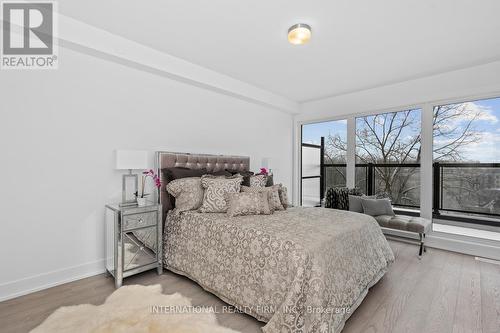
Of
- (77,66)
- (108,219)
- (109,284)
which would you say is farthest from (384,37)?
(109,284)

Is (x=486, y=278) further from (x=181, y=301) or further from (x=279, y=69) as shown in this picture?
(x=279, y=69)

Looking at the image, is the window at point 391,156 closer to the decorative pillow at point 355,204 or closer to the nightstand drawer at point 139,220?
the decorative pillow at point 355,204

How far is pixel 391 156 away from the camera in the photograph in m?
4.18

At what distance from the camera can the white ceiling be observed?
212 cm

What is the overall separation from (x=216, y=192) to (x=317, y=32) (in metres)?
2.07

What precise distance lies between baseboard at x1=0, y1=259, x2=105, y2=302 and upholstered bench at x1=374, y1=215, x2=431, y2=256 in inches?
150

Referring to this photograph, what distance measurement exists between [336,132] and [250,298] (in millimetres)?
3948

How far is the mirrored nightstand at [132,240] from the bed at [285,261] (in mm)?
178

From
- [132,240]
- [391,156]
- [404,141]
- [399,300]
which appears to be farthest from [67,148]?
[404,141]

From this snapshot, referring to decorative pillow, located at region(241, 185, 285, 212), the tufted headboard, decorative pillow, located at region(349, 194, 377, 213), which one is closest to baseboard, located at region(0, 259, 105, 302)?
the tufted headboard

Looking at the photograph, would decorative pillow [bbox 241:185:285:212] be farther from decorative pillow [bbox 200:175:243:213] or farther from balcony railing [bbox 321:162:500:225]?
balcony railing [bbox 321:162:500:225]

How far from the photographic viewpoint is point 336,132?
4914 millimetres
